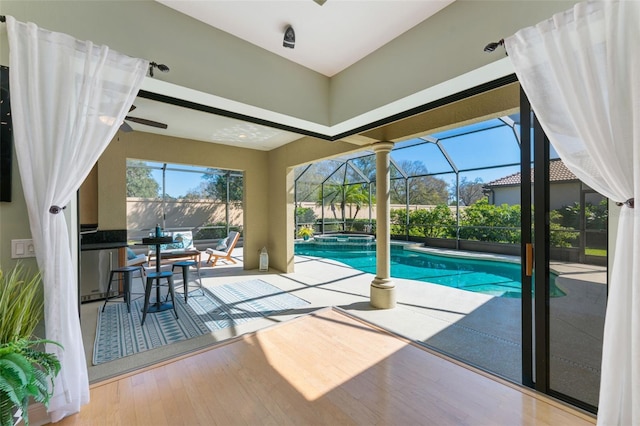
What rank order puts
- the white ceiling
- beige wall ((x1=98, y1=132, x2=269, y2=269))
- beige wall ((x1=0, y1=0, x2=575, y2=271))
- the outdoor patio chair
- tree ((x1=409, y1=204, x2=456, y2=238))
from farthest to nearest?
tree ((x1=409, y1=204, x2=456, y2=238)) → the outdoor patio chair → beige wall ((x1=98, y1=132, x2=269, y2=269)) → the white ceiling → beige wall ((x1=0, y1=0, x2=575, y2=271))

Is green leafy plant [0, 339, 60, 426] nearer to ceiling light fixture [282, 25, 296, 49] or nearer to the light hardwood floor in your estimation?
the light hardwood floor

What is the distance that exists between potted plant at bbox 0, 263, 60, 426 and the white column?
3375mm

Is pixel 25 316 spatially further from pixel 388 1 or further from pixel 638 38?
pixel 638 38

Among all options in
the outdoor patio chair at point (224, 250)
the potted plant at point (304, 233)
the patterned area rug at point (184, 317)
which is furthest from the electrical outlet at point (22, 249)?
the potted plant at point (304, 233)

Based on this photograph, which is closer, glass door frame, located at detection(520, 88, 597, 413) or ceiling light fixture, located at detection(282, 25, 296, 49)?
glass door frame, located at detection(520, 88, 597, 413)

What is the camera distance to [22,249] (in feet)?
5.80

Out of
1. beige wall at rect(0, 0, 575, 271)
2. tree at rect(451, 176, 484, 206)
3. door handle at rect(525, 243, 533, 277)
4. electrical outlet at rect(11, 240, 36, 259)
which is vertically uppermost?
beige wall at rect(0, 0, 575, 271)

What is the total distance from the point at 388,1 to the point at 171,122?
4017 millimetres

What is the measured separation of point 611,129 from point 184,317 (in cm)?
442

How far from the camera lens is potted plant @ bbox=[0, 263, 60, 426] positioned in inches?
45.2

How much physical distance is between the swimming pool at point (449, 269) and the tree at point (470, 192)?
2.48 m

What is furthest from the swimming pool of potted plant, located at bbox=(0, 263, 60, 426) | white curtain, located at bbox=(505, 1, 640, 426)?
potted plant, located at bbox=(0, 263, 60, 426)

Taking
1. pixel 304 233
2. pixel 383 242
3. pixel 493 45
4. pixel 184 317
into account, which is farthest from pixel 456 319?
pixel 304 233

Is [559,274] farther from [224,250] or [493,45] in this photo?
[224,250]
